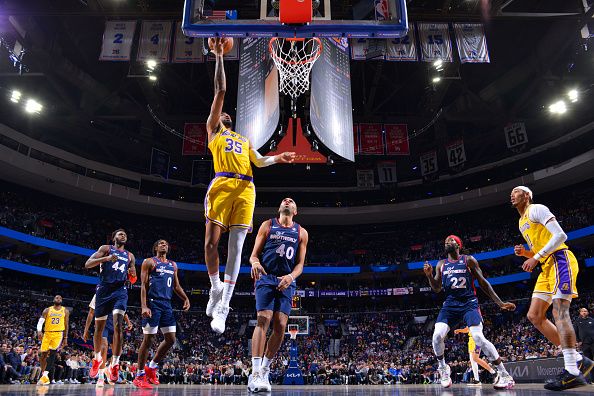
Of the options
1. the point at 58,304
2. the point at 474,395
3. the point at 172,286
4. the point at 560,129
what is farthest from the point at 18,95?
the point at 560,129

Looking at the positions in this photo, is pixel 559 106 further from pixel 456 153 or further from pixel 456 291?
pixel 456 291

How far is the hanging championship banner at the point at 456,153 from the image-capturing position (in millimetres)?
26516

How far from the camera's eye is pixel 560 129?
30.0 m

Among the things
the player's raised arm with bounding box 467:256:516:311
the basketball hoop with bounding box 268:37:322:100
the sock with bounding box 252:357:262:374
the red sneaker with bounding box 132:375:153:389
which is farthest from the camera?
the basketball hoop with bounding box 268:37:322:100

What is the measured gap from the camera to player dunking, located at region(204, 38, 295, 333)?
5.30 metres

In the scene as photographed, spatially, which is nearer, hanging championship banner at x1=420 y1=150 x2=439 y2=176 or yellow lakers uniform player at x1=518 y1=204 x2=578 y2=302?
yellow lakers uniform player at x1=518 y1=204 x2=578 y2=302

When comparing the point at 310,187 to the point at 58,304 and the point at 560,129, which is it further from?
the point at 58,304

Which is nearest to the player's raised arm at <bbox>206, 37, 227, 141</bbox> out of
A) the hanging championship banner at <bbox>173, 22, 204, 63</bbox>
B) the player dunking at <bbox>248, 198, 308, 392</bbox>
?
the player dunking at <bbox>248, 198, 308, 392</bbox>

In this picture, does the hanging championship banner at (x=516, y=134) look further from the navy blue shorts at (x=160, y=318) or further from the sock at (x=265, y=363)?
the sock at (x=265, y=363)

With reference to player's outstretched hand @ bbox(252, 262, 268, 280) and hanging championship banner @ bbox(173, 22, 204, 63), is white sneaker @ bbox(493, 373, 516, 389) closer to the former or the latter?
player's outstretched hand @ bbox(252, 262, 268, 280)

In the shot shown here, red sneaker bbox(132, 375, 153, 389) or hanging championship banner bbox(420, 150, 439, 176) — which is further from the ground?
hanging championship banner bbox(420, 150, 439, 176)

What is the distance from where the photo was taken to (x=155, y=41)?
53.2ft

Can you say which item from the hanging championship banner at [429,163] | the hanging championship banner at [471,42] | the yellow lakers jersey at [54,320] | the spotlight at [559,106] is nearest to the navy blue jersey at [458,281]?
the yellow lakers jersey at [54,320]

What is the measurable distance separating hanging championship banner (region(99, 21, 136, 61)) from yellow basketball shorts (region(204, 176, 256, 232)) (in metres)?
12.7
